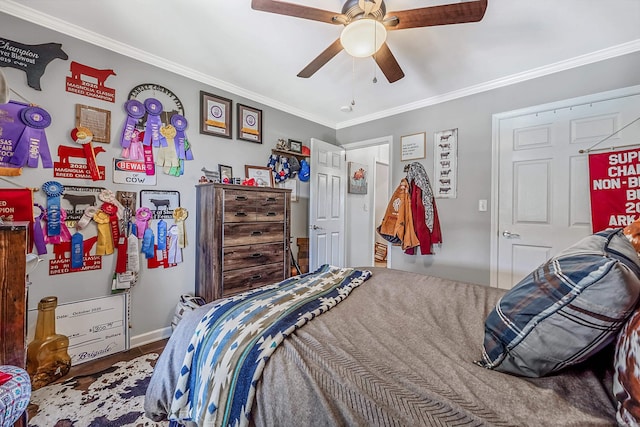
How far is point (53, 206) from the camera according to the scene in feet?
6.17

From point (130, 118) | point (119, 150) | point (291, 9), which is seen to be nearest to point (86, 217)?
point (119, 150)

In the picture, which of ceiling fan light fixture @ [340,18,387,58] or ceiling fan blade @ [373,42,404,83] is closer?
ceiling fan light fixture @ [340,18,387,58]

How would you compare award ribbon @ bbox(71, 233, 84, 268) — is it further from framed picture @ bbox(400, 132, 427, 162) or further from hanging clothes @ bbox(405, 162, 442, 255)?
framed picture @ bbox(400, 132, 427, 162)

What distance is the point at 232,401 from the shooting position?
0.81 metres

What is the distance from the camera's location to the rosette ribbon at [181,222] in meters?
2.48

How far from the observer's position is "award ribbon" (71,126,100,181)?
1.99m

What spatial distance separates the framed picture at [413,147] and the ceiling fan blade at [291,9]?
208cm

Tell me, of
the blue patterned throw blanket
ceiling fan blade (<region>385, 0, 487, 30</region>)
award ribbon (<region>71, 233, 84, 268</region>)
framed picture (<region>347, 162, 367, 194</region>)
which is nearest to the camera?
the blue patterned throw blanket

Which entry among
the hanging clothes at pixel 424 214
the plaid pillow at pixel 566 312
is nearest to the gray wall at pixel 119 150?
the hanging clothes at pixel 424 214

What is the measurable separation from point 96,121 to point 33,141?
408 millimetres

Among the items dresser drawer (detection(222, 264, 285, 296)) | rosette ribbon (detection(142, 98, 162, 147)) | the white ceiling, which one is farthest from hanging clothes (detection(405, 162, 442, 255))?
rosette ribbon (detection(142, 98, 162, 147))

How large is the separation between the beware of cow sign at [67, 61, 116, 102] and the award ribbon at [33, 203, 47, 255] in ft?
3.01

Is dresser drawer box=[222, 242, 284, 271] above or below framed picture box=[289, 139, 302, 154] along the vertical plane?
below

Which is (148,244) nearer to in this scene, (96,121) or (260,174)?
(96,121)
